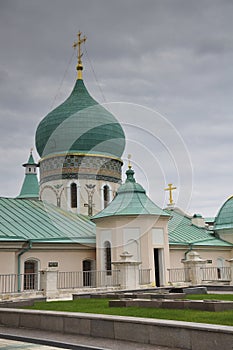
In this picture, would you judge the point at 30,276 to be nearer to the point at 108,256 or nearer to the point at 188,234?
the point at 108,256

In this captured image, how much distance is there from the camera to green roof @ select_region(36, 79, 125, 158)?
3106 cm

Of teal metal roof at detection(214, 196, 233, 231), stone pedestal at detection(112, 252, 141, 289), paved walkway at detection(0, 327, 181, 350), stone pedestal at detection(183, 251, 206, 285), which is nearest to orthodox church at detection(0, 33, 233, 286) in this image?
teal metal roof at detection(214, 196, 233, 231)

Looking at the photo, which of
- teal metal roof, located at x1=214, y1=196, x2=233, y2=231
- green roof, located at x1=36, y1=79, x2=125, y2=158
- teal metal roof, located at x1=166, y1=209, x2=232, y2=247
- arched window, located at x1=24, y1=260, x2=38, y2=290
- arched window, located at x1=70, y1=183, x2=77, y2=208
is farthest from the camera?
teal metal roof, located at x1=214, y1=196, x2=233, y2=231

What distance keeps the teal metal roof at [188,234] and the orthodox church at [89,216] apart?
67mm

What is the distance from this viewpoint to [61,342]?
25.6 feet

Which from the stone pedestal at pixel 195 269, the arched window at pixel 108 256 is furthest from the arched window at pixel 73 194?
the stone pedestal at pixel 195 269

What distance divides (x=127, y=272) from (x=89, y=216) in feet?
34.4

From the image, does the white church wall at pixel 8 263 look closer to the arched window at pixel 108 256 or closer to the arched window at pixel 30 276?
the arched window at pixel 30 276

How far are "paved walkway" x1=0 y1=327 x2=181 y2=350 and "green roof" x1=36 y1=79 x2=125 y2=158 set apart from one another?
74.4ft

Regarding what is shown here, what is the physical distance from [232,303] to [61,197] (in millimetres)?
22565

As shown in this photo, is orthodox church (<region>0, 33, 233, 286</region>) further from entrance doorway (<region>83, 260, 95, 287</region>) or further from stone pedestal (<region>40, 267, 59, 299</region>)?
stone pedestal (<region>40, 267, 59, 299</region>)

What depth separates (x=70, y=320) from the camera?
8.67 m

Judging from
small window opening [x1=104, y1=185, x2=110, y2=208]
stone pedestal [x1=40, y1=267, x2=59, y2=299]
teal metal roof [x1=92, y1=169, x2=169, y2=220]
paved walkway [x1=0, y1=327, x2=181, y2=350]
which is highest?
small window opening [x1=104, y1=185, x2=110, y2=208]

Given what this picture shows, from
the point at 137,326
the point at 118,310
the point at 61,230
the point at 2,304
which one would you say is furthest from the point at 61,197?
the point at 137,326
